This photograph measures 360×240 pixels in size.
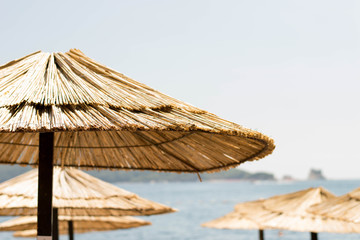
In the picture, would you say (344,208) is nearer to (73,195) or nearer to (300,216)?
(300,216)

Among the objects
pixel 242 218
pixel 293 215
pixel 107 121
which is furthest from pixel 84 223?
pixel 107 121

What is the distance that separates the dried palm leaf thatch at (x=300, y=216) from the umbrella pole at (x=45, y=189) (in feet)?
14.5

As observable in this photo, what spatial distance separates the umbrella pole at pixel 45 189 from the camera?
103 inches

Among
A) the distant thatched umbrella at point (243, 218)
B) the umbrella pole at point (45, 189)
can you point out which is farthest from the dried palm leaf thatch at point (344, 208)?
the umbrella pole at point (45, 189)

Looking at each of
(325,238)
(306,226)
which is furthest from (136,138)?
(325,238)

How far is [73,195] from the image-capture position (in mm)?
5145

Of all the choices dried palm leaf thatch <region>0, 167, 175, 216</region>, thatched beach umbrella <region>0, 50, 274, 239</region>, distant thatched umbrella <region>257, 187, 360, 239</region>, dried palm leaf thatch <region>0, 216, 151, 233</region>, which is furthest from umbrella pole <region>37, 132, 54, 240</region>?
dried palm leaf thatch <region>0, 216, 151, 233</region>

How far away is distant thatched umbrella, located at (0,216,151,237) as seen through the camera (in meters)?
7.28

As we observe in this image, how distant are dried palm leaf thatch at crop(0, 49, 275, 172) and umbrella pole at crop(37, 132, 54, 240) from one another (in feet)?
0.86

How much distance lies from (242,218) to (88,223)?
2.63 metres

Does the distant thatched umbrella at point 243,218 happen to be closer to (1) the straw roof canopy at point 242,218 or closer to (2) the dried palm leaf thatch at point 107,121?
(1) the straw roof canopy at point 242,218

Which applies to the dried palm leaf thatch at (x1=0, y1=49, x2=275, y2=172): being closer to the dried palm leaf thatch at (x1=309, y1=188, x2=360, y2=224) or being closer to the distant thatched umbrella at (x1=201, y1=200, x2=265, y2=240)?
the dried palm leaf thatch at (x1=309, y1=188, x2=360, y2=224)

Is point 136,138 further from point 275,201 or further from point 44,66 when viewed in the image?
point 275,201

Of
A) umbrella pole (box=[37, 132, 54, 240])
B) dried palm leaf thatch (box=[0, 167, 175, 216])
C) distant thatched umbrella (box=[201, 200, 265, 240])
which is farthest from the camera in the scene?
distant thatched umbrella (box=[201, 200, 265, 240])
